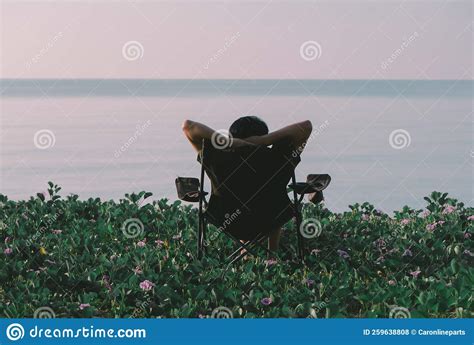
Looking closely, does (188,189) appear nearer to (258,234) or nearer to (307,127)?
(258,234)

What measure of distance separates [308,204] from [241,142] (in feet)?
8.48

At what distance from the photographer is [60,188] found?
31.6ft

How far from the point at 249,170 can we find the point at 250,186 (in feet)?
0.46

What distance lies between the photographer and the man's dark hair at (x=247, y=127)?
7191mm

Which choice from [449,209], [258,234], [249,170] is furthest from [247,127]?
[449,209]

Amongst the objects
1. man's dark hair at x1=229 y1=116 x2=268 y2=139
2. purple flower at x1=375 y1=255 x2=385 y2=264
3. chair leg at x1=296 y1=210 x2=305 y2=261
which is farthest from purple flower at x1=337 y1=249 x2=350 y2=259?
man's dark hair at x1=229 y1=116 x2=268 y2=139

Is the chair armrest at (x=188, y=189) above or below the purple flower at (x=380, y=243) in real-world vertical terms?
above

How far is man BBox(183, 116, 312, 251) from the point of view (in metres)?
7.00

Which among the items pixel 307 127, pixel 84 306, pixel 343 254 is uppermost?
pixel 307 127

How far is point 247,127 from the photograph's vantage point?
7195 millimetres

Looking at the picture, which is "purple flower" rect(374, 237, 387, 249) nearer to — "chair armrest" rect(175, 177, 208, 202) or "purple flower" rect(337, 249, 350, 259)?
"purple flower" rect(337, 249, 350, 259)

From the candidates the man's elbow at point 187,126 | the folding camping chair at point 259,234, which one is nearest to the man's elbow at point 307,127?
the folding camping chair at point 259,234

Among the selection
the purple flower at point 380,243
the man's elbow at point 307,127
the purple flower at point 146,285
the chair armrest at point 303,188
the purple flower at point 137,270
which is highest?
the man's elbow at point 307,127

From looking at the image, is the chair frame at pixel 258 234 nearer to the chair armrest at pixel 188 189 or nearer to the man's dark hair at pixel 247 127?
the chair armrest at pixel 188 189
